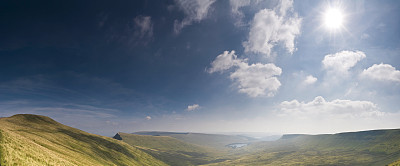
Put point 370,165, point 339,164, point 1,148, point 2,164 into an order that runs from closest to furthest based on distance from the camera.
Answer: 1. point 2,164
2. point 1,148
3. point 370,165
4. point 339,164

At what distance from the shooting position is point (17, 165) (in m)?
28.2

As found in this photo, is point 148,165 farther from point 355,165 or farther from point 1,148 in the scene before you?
point 355,165

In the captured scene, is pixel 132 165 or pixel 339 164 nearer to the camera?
pixel 132 165

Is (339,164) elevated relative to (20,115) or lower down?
lower down

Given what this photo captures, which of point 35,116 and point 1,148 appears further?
point 35,116

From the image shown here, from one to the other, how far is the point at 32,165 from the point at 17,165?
3.89 metres

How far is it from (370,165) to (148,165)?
254764mm

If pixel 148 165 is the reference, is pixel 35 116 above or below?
above

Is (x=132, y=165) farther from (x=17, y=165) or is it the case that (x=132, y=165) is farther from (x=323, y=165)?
(x=323, y=165)

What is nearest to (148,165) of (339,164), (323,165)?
(323,165)

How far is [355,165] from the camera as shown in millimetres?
177375

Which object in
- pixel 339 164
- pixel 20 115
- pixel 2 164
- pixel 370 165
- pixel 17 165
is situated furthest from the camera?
pixel 339 164

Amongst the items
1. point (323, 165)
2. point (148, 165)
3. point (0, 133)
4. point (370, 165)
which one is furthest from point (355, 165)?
point (0, 133)

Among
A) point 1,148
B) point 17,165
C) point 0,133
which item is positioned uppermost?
point 0,133
